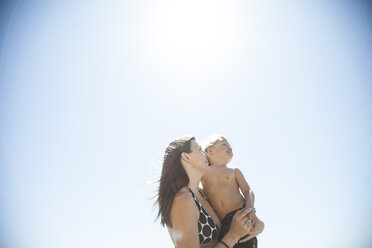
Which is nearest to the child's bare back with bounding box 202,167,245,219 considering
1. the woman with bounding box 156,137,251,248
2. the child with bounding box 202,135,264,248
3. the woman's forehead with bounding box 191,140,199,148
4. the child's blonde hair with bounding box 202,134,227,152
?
the child with bounding box 202,135,264,248

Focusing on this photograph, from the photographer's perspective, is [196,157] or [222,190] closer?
[196,157]

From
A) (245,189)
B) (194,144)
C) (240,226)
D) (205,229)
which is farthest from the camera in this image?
(245,189)

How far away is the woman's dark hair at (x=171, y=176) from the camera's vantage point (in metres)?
3.27

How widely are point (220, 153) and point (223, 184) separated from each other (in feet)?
2.26

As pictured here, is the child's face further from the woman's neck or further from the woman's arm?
the woman's arm

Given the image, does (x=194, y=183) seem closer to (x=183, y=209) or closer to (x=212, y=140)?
(x=183, y=209)

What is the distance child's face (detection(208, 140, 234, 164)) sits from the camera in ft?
16.5

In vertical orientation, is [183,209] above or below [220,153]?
below

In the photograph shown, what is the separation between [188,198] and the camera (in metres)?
2.95

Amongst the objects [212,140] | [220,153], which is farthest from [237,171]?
[212,140]

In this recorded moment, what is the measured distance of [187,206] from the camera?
2.87 m

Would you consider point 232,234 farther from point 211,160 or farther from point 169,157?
point 211,160

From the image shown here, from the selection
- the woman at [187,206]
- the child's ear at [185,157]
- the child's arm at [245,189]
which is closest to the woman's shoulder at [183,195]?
the woman at [187,206]

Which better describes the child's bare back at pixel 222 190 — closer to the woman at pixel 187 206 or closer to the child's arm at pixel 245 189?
the child's arm at pixel 245 189
